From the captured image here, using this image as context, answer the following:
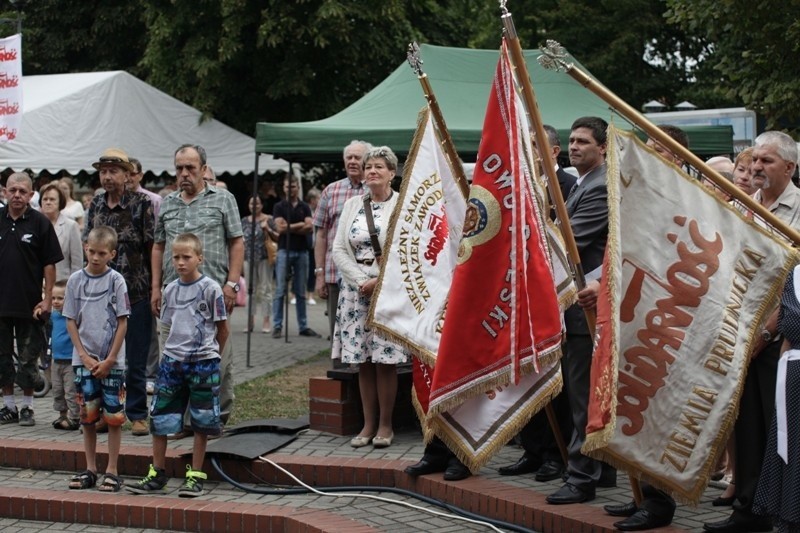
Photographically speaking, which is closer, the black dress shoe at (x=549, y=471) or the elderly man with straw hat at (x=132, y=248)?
the black dress shoe at (x=549, y=471)

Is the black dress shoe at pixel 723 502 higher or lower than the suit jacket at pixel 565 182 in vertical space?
lower

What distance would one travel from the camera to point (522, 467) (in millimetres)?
7301

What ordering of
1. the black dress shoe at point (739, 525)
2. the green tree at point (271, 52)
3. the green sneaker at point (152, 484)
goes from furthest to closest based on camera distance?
the green tree at point (271, 52) < the green sneaker at point (152, 484) < the black dress shoe at point (739, 525)

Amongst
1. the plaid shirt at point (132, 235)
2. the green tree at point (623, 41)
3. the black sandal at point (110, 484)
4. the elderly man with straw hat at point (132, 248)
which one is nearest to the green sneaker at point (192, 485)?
the black sandal at point (110, 484)

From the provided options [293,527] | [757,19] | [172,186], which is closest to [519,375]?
[293,527]

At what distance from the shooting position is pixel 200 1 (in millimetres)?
24875

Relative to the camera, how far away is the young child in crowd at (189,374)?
7.32 m

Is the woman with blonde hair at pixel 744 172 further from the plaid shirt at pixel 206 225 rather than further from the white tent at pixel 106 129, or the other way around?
the white tent at pixel 106 129

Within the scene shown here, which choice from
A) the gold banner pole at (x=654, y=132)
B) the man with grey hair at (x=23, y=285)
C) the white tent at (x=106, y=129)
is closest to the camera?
the gold banner pole at (x=654, y=132)

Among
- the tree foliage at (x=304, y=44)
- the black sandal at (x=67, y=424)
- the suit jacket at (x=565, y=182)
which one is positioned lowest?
the black sandal at (x=67, y=424)

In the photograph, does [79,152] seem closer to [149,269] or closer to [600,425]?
[149,269]

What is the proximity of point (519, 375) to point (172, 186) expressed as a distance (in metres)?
12.1

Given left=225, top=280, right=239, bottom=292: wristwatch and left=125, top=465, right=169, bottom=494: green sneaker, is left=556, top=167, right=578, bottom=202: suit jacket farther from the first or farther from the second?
left=125, top=465, right=169, bottom=494: green sneaker

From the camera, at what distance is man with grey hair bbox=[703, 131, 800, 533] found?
5785 mm
